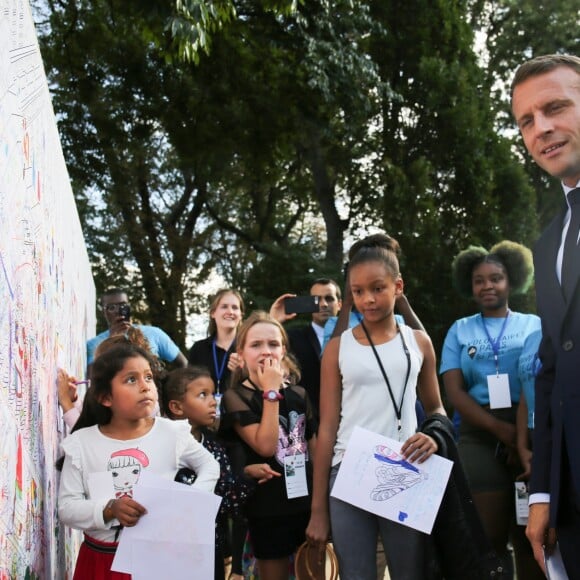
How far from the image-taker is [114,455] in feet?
11.1

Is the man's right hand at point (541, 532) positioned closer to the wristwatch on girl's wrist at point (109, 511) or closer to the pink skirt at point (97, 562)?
the wristwatch on girl's wrist at point (109, 511)

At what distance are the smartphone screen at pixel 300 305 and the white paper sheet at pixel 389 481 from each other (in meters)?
2.53

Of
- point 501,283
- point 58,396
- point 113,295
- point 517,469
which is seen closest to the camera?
point 58,396

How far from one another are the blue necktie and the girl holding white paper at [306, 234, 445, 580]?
1189mm

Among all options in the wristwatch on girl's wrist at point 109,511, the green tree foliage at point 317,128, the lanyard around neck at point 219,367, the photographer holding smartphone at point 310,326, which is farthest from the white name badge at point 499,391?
the green tree foliage at point 317,128

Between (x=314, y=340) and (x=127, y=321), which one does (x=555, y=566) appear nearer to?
(x=314, y=340)

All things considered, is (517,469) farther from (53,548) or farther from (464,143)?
(464,143)

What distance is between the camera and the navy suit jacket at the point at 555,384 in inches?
90.7

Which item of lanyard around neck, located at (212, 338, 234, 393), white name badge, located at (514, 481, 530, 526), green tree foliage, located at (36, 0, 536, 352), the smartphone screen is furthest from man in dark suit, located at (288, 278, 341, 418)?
green tree foliage, located at (36, 0, 536, 352)

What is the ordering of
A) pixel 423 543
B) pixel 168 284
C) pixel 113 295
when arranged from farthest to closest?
pixel 168 284 < pixel 113 295 < pixel 423 543

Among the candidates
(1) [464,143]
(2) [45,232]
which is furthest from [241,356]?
(1) [464,143]

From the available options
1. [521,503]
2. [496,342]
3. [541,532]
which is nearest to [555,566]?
[541,532]

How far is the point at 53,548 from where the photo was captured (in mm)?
3648

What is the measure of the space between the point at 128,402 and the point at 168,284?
1640cm
